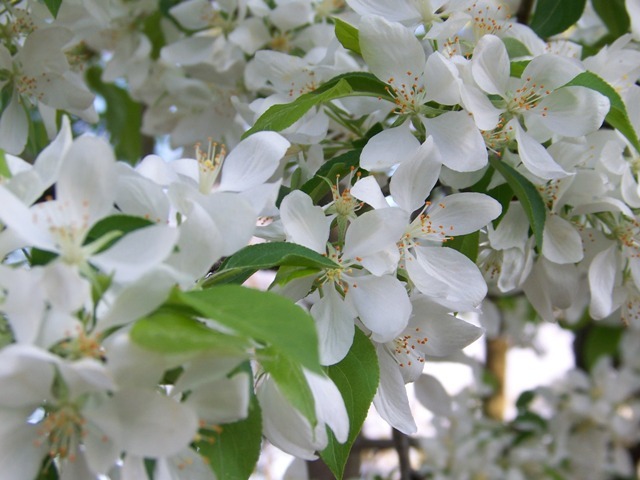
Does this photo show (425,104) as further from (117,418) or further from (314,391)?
(117,418)

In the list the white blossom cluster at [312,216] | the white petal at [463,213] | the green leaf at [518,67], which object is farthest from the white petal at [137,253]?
the green leaf at [518,67]

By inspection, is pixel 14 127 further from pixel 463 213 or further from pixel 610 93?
pixel 610 93

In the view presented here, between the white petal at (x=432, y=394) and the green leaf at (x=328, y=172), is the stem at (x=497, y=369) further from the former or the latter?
the green leaf at (x=328, y=172)

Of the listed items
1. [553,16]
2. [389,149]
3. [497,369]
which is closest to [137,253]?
[389,149]

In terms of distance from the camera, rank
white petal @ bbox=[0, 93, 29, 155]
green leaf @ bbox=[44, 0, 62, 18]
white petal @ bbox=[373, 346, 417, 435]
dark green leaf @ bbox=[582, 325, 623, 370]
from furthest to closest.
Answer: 1. dark green leaf @ bbox=[582, 325, 623, 370]
2. white petal @ bbox=[0, 93, 29, 155]
3. green leaf @ bbox=[44, 0, 62, 18]
4. white petal @ bbox=[373, 346, 417, 435]

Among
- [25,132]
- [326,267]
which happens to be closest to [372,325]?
[326,267]

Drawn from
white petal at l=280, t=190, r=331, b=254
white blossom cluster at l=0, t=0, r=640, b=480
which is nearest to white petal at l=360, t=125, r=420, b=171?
white blossom cluster at l=0, t=0, r=640, b=480

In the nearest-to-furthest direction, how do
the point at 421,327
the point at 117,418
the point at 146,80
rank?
the point at 117,418 < the point at 421,327 < the point at 146,80

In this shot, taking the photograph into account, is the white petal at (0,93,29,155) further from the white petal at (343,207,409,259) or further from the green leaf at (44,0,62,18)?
the white petal at (343,207,409,259)
